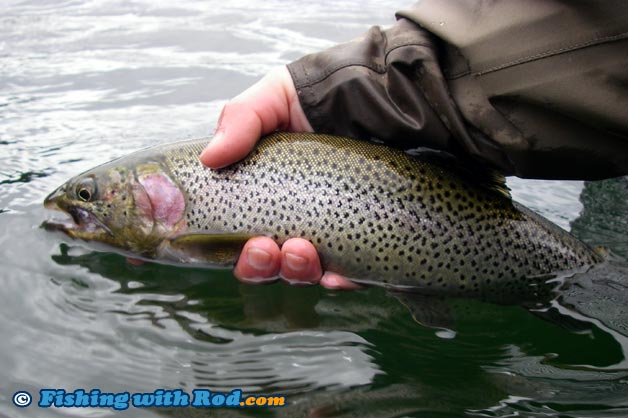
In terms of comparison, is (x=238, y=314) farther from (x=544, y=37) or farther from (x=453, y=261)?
(x=544, y=37)

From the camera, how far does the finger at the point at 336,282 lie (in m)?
3.33

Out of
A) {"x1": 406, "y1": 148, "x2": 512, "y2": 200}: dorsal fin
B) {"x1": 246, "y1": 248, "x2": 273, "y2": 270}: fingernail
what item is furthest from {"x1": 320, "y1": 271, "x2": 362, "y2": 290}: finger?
{"x1": 406, "y1": 148, "x2": 512, "y2": 200}: dorsal fin

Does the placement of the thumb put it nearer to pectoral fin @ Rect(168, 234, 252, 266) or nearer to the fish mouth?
pectoral fin @ Rect(168, 234, 252, 266)

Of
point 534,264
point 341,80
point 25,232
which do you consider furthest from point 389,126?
point 25,232

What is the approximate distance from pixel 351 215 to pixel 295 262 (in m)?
0.39

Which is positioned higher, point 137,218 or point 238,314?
point 137,218

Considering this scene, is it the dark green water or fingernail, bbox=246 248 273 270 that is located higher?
fingernail, bbox=246 248 273 270

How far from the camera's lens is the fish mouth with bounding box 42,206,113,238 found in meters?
3.54

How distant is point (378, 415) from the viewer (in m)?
2.46

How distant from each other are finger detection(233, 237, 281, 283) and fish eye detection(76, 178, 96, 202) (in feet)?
3.10

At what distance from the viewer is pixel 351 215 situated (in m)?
3.27

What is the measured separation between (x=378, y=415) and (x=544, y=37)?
183cm

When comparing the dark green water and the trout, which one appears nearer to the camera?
the dark green water

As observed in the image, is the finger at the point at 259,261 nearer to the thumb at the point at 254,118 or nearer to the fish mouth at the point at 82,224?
the thumb at the point at 254,118
